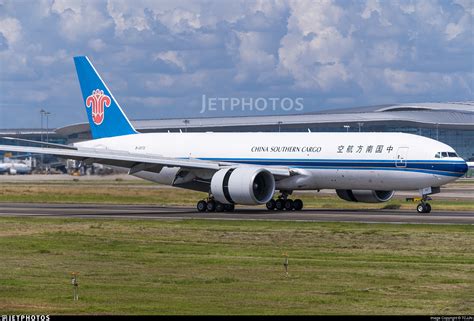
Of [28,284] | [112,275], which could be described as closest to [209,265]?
[112,275]

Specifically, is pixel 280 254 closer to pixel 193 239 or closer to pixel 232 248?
pixel 232 248

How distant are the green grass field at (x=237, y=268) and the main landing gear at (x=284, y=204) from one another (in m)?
11.1

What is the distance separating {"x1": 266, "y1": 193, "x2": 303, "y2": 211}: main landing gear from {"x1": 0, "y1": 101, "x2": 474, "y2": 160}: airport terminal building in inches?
4106

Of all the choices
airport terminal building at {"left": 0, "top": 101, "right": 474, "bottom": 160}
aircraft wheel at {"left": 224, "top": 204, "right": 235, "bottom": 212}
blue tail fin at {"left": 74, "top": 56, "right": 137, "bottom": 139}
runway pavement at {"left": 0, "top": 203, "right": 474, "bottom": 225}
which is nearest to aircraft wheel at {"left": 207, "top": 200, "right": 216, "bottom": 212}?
aircraft wheel at {"left": 224, "top": 204, "right": 235, "bottom": 212}

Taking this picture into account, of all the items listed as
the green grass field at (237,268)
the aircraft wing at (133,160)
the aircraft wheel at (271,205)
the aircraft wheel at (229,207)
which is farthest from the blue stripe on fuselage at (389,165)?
the green grass field at (237,268)

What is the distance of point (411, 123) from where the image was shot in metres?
162

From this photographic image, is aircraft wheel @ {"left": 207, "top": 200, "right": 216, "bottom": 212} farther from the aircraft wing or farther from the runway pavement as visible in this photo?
the aircraft wing

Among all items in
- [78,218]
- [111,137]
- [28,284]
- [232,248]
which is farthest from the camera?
[111,137]

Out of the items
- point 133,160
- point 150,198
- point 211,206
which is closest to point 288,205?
point 211,206

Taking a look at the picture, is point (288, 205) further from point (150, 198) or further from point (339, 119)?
point (339, 119)

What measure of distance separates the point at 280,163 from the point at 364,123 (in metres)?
111

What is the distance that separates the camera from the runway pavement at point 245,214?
42.4 m

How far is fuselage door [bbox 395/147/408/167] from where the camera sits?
4647 cm

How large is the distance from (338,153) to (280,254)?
19.5m
